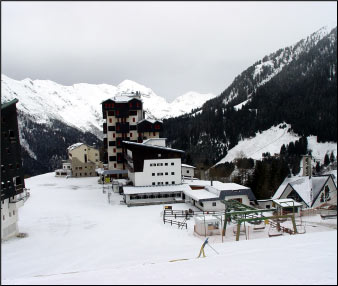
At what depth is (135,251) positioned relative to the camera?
16312mm

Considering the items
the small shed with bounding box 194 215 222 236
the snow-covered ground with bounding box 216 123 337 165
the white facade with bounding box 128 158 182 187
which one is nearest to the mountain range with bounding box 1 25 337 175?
the snow-covered ground with bounding box 216 123 337 165

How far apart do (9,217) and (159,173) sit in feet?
56.4

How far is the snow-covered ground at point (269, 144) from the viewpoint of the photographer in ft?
278

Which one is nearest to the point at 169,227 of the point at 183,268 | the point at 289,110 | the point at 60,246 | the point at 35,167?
the point at 60,246

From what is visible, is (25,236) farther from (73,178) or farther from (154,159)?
(73,178)

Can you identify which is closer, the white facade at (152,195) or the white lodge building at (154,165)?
the white facade at (152,195)

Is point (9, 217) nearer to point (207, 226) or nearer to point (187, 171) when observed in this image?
point (207, 226)

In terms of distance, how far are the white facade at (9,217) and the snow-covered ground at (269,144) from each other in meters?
76.1

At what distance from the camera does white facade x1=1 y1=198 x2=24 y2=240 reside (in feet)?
60.6

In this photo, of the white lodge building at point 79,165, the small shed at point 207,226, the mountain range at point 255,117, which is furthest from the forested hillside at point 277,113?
Result: the small shed at point 207,226

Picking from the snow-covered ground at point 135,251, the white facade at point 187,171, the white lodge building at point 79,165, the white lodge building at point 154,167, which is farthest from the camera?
the white lodge building at point 79,165

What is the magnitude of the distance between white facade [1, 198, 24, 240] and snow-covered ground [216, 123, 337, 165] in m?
76.1

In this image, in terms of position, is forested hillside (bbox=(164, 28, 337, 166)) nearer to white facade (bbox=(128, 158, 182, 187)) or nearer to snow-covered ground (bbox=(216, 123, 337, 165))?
snow-covered ground (bbox=(216, 123, 337, 165))

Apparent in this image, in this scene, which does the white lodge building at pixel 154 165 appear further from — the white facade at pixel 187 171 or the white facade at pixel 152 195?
the white facade at pixel 187 171
